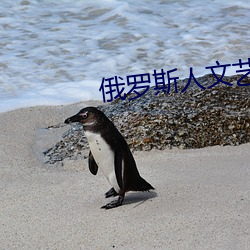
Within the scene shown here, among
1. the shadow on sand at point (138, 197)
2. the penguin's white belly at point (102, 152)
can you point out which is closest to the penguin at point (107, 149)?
the penguin's white belly at point (102, 152)

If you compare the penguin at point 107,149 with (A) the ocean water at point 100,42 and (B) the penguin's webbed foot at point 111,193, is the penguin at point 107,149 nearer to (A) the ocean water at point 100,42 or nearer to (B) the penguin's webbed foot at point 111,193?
(B) the penguin's webbed foot at point 111,193

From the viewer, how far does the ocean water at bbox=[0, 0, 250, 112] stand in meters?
7.48

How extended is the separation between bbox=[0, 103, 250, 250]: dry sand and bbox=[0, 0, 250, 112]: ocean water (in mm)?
2050

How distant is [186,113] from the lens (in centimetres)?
530

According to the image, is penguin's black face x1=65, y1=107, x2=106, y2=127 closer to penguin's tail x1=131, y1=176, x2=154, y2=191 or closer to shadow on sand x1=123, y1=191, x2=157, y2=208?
penguin's tail x1=131, y1=176, x2=154, y2=191

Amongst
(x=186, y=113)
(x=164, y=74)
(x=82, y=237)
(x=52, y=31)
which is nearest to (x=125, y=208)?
(x=82, y=237)

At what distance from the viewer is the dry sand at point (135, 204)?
134 inches

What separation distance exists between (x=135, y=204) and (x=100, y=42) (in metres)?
5.45

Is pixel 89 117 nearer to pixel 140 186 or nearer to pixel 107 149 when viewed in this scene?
pixel 107 149

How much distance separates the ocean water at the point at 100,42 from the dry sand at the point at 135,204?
2050 mm

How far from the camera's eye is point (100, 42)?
908 cm

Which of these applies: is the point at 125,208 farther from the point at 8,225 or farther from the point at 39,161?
the point at 39,161

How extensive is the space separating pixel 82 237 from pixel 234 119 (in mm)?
2206

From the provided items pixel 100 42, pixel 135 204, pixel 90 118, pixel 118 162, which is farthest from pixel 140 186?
pixel 100 42
